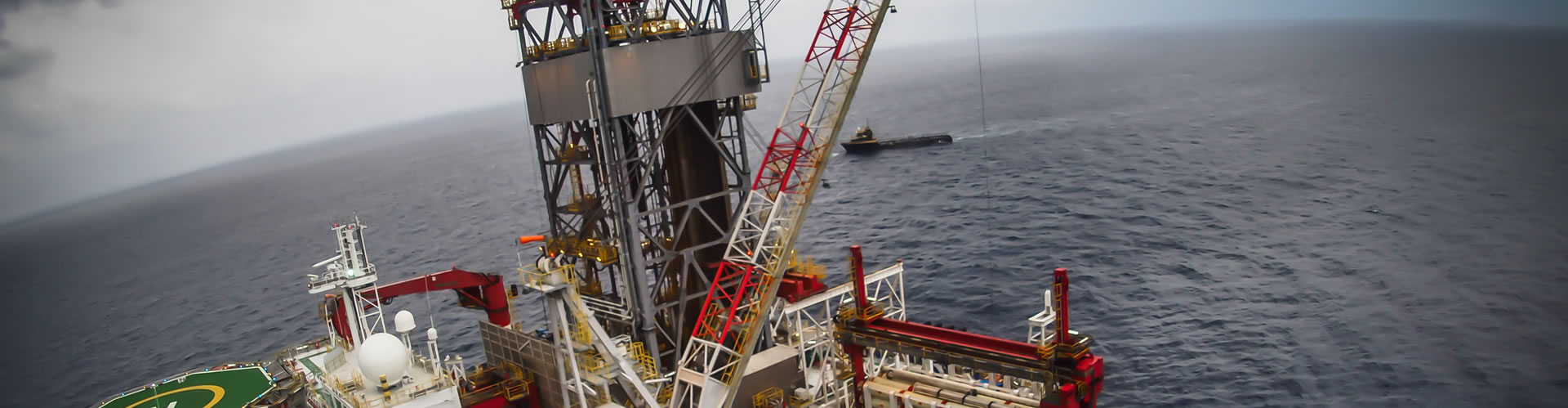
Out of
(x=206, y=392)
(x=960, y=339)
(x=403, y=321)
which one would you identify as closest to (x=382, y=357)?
(x=403, y=321)

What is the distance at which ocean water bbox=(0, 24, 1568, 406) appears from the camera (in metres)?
47.2

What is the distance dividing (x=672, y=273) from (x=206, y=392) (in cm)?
2526

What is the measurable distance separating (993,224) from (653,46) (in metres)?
54.9

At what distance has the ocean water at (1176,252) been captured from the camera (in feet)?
155

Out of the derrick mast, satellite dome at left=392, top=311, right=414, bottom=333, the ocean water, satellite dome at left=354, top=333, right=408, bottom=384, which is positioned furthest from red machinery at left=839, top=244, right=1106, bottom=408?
the ocean water

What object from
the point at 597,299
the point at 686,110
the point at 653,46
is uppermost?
the point at 653,46

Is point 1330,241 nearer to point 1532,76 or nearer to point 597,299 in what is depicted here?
point 597,299

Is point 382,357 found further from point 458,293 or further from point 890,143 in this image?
point 890,143

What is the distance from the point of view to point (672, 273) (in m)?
36.4

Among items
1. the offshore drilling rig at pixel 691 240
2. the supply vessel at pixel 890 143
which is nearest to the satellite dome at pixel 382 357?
the offshore drilling rig at pixel 691 240

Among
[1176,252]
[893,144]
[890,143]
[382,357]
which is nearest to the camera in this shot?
[382,357]

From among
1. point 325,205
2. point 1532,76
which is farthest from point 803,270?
point 325,205

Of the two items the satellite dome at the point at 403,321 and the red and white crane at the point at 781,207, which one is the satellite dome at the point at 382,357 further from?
the red and white crane at the point at 781,207

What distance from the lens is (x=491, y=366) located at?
36219 mm
